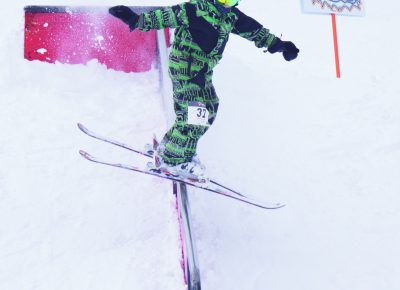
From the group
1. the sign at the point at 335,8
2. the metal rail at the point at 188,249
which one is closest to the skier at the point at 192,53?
the metal rail at the point at 188,249

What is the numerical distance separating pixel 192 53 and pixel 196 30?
0.52 ft

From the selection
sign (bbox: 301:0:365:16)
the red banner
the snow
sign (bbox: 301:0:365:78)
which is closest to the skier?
the snow

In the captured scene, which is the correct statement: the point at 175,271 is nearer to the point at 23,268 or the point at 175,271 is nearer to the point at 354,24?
the point at 23,268

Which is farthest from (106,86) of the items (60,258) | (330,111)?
(330,111)

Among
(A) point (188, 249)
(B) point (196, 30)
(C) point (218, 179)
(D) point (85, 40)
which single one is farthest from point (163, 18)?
(D) point (85, 40)

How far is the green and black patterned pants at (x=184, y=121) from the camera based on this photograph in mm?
2697

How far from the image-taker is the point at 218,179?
142 inches

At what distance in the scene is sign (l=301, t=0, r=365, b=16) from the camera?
4777mm

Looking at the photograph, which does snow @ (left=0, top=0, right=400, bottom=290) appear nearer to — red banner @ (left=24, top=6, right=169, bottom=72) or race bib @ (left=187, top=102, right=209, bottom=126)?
red banner @ (left=24, top=6, right=169, bottom=72)

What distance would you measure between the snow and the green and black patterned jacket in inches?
43.0

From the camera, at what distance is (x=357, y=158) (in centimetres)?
407

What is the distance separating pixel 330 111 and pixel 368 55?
6.50 ft

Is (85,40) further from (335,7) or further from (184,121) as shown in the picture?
(335,7)

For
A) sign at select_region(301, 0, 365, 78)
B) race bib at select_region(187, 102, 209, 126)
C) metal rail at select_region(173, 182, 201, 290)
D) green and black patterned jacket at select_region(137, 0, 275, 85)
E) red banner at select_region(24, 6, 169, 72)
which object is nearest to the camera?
metal rail at select_region(173, 182, 201, 290)
